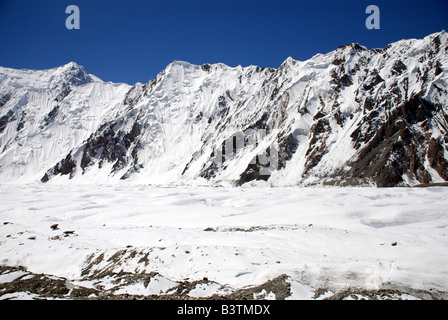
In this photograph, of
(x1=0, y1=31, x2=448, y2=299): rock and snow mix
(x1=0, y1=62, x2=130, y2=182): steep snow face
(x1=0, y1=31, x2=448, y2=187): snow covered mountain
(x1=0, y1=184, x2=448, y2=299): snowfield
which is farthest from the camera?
(x1=0, y1=62, x2=130, y2=182): steep snow face

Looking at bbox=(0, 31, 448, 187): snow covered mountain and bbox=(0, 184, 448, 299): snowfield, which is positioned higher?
bbox=(0, 31, 448, 187): snow covered mountain

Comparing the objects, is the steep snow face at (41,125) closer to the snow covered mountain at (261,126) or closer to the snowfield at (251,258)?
the snow covered mountain at (261,126)

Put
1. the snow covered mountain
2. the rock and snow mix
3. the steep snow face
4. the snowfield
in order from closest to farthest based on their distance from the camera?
the snowfield
the rock and snow mix
the snow covered mountain
the steep snow face

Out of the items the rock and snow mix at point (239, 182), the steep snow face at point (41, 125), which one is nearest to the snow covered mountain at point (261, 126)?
the rock and snow mix at point (239, 182)

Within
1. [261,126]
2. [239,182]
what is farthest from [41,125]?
[239,182]

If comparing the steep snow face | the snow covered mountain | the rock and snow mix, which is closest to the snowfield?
the rock and snow mix

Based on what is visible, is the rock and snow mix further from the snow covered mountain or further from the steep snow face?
the steep snow face

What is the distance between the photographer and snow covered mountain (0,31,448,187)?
72.0 metres

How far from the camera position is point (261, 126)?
103500 mm

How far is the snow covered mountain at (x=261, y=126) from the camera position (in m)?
72.0

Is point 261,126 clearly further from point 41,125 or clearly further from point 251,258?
point 41,125

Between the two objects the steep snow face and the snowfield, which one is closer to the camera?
the snowfield

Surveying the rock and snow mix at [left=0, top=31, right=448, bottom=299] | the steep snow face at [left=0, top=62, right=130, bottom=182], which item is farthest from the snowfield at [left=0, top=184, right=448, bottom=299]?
the steep snow face at [left=0, top=62, right=130, bottom=182]
